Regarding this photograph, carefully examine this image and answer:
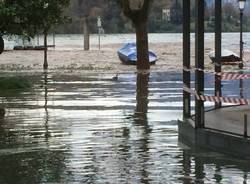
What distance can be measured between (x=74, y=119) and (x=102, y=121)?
770 millimetres

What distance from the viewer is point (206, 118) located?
519 inches

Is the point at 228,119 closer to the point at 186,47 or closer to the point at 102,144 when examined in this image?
the point at 186,47

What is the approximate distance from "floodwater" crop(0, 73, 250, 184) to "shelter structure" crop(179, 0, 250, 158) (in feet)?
0.71

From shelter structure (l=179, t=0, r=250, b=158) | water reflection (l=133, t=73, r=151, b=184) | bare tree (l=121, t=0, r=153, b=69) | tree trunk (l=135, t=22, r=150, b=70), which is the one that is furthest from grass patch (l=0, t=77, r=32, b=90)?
shelter structure (l=179, t=0, r=250, b=158)

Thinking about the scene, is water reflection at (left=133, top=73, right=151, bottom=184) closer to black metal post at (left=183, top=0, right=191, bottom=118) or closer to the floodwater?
the floodwater

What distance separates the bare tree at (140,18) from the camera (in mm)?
36625

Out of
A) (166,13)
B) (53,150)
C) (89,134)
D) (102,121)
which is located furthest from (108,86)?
(166,13)

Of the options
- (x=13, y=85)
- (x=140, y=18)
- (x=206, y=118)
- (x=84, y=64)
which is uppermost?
(x=140, y=18)

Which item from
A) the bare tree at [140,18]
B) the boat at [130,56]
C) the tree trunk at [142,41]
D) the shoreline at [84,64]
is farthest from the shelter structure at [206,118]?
the boat at [130,56]

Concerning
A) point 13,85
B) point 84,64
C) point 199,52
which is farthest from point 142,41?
point 199,52

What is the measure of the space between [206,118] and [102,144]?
6.98 feet

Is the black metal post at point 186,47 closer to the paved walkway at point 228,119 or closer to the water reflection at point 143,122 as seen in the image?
the paved walkway at point 228,119

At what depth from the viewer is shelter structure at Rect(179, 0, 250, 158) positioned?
35.8ft

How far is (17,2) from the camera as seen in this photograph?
2425 centimetres
